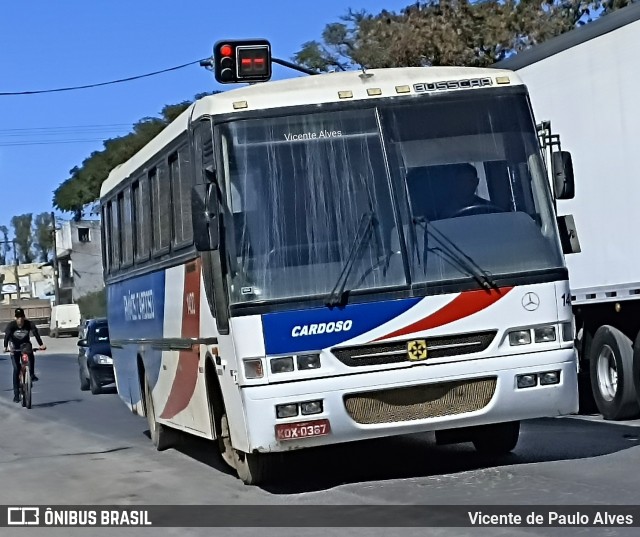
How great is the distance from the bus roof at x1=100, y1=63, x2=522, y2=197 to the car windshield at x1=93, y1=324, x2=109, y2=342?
18.5 m

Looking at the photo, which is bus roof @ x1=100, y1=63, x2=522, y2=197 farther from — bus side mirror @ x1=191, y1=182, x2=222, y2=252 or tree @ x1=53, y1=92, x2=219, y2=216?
tree @ x1=53, y1=92, x2=219, y2=216

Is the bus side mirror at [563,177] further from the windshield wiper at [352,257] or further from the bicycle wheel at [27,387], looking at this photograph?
the bicycle wheel at [27,387]

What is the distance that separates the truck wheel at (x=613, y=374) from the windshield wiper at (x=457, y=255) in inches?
197

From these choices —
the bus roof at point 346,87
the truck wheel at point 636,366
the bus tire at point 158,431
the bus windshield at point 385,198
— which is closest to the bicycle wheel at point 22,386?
the bus tire at point 158,431

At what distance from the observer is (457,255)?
10.5 meters

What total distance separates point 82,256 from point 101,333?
3466 inches

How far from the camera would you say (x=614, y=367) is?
15359mm

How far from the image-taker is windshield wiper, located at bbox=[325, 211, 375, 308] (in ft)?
33.8

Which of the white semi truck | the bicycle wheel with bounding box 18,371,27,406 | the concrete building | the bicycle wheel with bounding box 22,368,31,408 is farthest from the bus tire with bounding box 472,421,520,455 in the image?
the concrete building

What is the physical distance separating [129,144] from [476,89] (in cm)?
7211

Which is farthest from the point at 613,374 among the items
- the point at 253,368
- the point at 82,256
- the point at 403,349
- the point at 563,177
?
the point at 82,256

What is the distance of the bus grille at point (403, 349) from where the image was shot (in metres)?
10.3

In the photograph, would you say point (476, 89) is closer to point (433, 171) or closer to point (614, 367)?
point (433, 171)

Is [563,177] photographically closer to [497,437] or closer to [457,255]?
[457,255]
